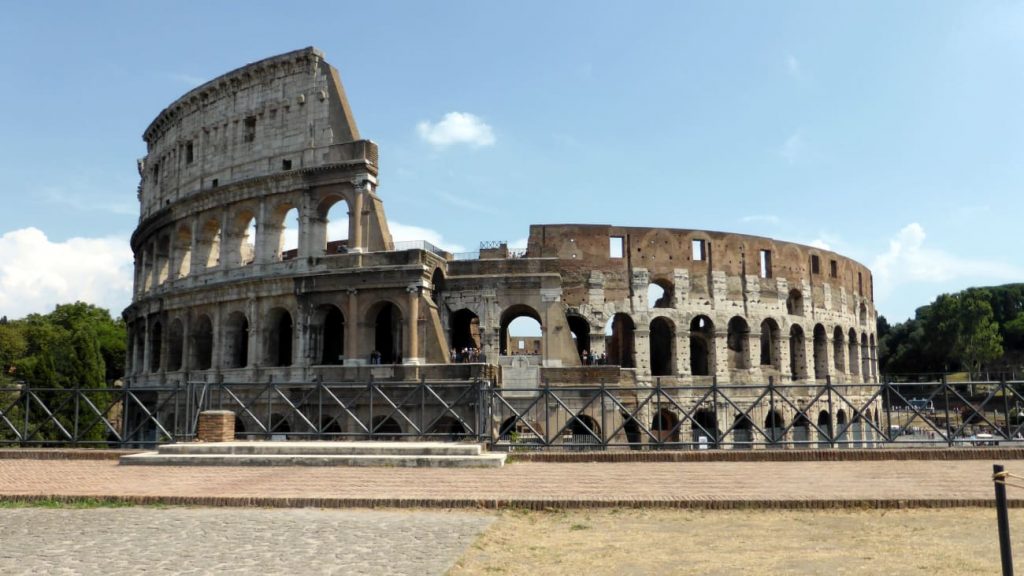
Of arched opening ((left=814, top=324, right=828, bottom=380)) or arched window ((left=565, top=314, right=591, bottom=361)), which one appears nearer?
arched window ((left=565, top=314, right=591, bottom=361))

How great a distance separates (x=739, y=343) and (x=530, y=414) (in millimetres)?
11909

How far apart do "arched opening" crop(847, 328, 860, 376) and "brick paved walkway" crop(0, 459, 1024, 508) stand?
27247mm

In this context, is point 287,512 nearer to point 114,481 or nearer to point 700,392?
point 114,481

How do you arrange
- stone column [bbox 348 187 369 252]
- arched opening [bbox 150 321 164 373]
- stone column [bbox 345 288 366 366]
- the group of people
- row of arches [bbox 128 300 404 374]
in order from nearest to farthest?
stone column [bbox 345 288 366 366], stone column [bbox 348 187 369 252], row of arches [bbox 128 300 404 374], the group of people, arched opening [bbox 150 321 164 373]

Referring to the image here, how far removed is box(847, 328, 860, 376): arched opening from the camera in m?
37.9

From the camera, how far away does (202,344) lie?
101 feet

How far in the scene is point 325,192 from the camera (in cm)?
2728

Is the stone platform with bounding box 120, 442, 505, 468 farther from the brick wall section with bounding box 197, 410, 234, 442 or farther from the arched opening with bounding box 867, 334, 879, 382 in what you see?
the arched opening with bounding box 867, 334, 879, 382

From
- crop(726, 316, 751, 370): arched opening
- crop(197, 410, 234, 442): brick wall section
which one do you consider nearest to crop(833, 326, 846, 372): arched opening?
crop(726, 316, 751, 370): arched opening

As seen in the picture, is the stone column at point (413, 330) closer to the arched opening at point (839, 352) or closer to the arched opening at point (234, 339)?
the arched opening at point (234, 339)

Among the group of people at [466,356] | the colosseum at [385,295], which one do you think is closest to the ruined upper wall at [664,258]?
the colosseum at [385,295]

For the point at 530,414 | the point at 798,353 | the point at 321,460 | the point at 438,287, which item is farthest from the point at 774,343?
the point at 321,460

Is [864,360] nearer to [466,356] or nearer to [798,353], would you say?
[798,353]

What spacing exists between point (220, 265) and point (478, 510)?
23.8 meters
